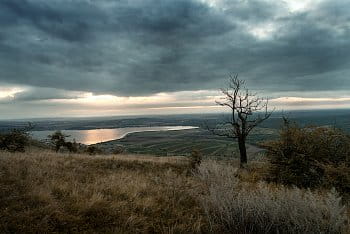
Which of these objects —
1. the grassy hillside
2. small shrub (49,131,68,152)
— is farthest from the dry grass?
small shrub (49,131,68,152)

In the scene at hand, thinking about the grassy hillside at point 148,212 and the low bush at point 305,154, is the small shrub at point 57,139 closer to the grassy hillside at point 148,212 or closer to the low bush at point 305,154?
the low bush at point 305,154

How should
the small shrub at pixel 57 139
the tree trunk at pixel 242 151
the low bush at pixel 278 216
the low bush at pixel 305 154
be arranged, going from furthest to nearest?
the small shrub at pixel 57 139 < the tree trunk at pixel 242 151 < the low bush at pixel 305 154 < the low bush at pixel 278 216

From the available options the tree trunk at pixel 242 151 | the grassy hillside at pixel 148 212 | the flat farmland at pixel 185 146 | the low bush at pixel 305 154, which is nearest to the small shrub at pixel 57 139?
the tree trunk at pixel 242 151

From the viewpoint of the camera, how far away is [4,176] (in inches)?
314

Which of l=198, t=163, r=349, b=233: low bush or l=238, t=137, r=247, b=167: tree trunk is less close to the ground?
l=198, t=163, r=349, b=233: low bush

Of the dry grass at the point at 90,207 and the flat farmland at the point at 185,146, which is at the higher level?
the dry grass at the point at 90,207

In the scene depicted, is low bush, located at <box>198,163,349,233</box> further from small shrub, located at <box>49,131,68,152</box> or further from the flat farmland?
the flat farmland

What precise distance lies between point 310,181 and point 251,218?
785cm

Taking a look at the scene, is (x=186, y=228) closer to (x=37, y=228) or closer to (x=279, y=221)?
(x=279, y=221)

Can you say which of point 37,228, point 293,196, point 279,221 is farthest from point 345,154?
point 37,228

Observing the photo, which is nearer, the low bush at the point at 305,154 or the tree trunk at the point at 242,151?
the low bush at the point at 305,154

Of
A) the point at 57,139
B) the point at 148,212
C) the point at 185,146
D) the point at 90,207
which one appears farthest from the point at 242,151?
the point at 185,146

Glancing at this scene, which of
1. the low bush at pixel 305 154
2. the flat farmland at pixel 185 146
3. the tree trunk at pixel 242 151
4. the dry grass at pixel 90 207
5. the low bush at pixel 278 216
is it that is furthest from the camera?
the flat farmland at pixel 185 146

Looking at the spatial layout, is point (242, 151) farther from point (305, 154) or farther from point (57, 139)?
point (57, 139)
